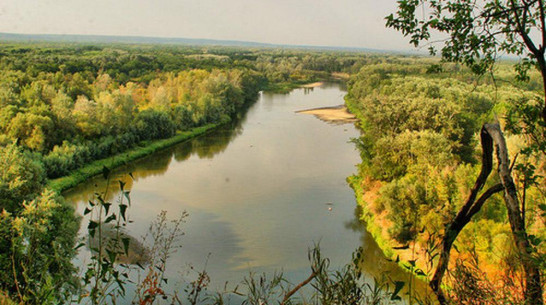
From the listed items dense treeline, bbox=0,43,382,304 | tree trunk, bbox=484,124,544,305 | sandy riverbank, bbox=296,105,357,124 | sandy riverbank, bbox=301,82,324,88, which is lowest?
sandy riverbank, bbox=301,82,324,88

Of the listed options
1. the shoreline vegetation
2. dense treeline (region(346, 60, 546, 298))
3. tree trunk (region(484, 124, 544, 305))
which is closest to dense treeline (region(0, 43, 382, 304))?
the shoreline vegetation

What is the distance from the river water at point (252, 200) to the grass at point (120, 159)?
0.51 metres

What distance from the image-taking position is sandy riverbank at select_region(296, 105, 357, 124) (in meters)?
43.6

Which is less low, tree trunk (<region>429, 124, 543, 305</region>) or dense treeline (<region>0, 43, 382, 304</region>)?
tree trunk (<region>429, 124, 543, 305</region>)

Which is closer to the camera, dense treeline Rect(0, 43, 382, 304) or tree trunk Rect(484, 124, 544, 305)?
tree trunk Rect(484, 124, 544, 305)

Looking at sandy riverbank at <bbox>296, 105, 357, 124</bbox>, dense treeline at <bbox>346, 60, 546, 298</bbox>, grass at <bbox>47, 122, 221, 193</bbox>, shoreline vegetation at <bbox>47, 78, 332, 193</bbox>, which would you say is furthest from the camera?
sandy riverbank at <bbox>296, 105, 357, 124</bbox>

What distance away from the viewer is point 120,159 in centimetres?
2583

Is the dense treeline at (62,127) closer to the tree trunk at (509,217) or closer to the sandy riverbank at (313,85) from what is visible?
the tree trunk at (509,217)

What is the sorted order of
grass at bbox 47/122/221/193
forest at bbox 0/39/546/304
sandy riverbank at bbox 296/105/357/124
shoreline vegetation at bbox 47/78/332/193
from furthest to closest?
sandy riverbank at bbox 296/105/357/124 → shoreline vegetation at bbox 47/78/332/193 → grass at bbox 47/122/221/193 → forest at bbox 0/39/546/304

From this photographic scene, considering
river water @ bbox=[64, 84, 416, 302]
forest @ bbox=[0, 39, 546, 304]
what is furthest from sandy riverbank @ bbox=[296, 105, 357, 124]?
river water @ bbox=[64, 84, 416, 302]

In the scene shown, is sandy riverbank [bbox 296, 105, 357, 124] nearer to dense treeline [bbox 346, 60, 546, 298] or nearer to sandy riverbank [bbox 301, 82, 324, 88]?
dense treeline [bbox 346, 60, 546, 298]

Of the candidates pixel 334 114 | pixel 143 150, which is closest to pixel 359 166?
pixel 143 150

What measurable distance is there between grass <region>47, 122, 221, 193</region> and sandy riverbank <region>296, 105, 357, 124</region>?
10.6m

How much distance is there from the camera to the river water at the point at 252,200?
15523 mm
